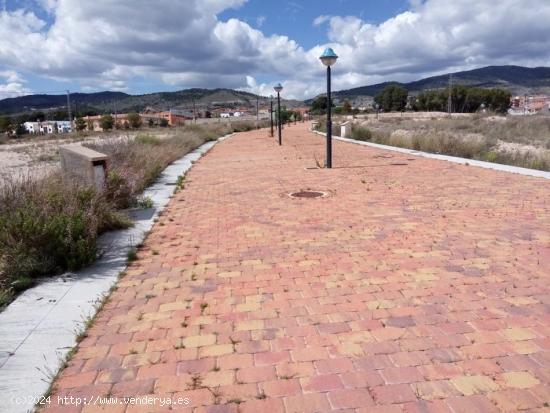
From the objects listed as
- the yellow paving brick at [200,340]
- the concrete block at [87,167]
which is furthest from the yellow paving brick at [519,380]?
the concrete block at [87,167]

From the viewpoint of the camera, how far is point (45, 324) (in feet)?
11.9

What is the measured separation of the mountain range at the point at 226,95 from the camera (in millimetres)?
159500

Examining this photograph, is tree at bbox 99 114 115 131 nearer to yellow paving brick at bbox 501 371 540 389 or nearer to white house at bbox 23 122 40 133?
white house at bbox 23 122 40 133

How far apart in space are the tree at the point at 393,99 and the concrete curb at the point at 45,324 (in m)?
128

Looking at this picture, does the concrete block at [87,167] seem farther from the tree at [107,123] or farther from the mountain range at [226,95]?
the mountain range at [226,95]

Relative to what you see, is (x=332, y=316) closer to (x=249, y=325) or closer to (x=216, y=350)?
(x=249, y=325)

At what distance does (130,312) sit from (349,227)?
3477mm

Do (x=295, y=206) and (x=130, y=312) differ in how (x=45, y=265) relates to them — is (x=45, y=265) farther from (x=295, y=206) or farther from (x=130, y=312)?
(x=295, y=206)

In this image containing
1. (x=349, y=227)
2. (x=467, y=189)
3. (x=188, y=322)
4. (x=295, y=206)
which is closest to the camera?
(x=188, y=322)

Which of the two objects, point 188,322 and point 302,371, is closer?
point 302,371

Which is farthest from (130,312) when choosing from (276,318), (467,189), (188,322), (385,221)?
(467,189)

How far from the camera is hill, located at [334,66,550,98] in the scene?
524 ft

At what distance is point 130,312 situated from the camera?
12.7 ft

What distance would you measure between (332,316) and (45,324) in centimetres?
226
